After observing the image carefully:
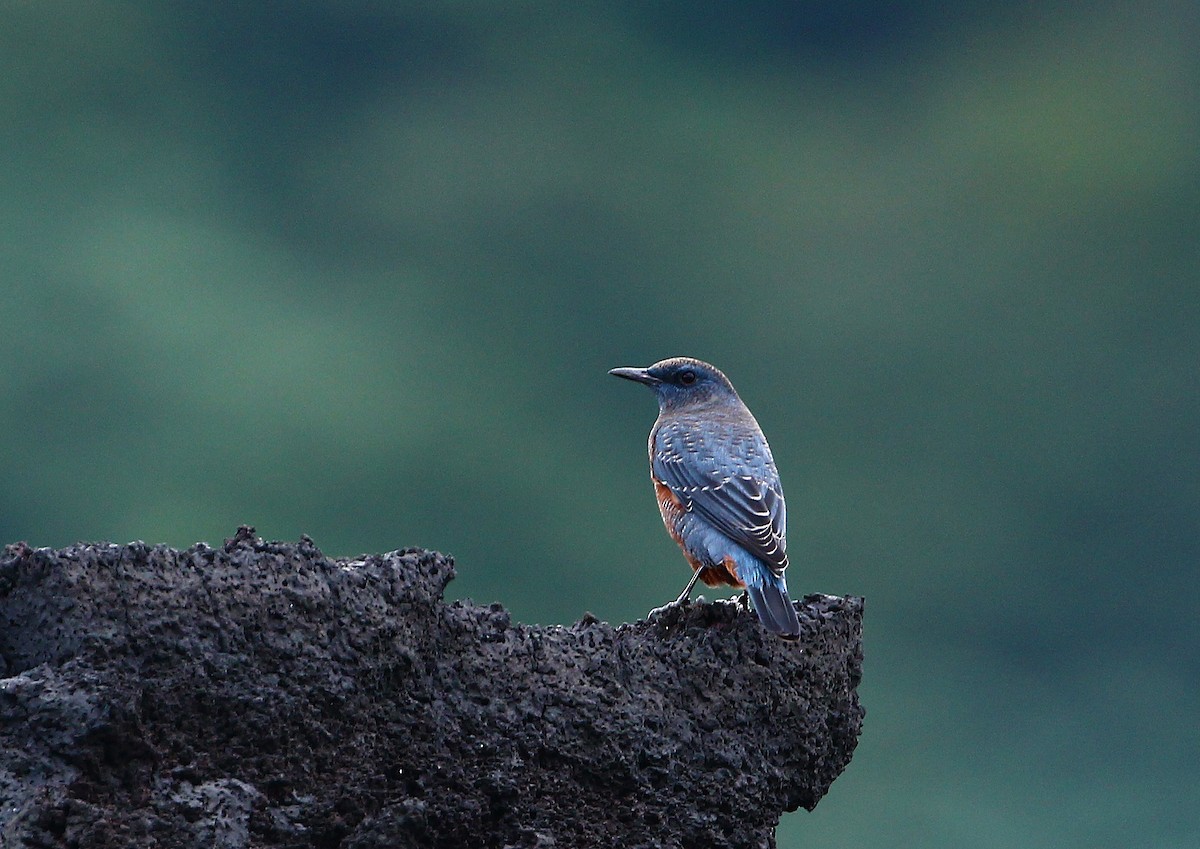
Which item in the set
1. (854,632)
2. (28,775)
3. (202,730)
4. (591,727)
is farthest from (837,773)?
(28,775)

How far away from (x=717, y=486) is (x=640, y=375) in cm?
119

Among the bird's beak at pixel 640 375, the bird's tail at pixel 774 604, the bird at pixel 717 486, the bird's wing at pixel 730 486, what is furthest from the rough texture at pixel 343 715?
the bird's beak at pixel 640 375

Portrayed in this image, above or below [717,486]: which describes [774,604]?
below

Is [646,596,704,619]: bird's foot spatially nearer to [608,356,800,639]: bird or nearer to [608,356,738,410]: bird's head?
[608,356,800,639]: bird

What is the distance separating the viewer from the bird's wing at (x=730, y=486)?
220 inches

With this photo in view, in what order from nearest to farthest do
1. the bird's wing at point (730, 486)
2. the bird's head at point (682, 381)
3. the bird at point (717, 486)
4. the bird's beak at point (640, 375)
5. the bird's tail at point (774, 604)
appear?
the bird's tail at point (774, 604) → the bird at point (717, 486) → the bird's wing at point (730, 486) → the bird's head at point (682, 381) → the bird's beak at point (640, 375)

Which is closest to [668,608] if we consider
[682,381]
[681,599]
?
[681,599]

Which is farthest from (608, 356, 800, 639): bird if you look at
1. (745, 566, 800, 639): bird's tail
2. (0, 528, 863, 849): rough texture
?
(0, 528, 863, 849): rough texture

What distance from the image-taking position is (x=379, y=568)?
13.8 ft

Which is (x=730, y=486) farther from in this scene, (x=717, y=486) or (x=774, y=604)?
(x=774, y=604)

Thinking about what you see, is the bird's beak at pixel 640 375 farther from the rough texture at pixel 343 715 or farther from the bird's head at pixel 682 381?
the rough texture at pixel 343 715

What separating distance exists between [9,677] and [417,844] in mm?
1275

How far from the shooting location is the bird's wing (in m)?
5.59

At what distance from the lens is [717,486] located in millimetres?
5949
